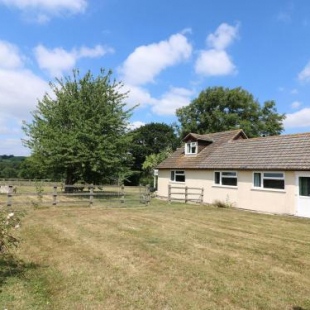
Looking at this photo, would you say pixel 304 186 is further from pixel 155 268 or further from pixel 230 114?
pixel 230 114

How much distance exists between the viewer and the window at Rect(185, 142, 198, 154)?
27797mm

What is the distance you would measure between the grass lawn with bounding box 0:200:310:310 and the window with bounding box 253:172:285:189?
6.85 meters

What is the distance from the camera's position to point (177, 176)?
28125 millimetres

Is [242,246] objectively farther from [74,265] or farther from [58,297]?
[58,297]

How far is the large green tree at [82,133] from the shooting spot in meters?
24.6

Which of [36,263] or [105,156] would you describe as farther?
[105,156]

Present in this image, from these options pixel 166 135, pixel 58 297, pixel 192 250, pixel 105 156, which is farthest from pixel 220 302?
pixel 166 135

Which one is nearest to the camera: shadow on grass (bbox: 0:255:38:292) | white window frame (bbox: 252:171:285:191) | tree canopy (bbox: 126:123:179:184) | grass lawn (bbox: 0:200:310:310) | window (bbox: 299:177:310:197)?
grass lawn (bbox: 0:200:310:310)

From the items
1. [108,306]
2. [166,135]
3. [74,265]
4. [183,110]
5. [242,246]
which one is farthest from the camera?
[166,135]

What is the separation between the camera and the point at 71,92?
26.8 metres

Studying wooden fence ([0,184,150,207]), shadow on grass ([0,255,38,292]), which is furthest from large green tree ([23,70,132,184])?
shadow on grass ([0,255,38,292])

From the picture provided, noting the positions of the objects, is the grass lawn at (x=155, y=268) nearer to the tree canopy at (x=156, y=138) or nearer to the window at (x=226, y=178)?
the window at (x=226, y=178)

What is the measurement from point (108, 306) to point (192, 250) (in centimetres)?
384

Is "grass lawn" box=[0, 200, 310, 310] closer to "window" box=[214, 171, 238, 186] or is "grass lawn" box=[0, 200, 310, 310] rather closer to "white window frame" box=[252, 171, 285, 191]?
"white window frame" box=[252, 171, 285, 191]
